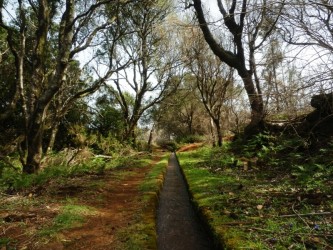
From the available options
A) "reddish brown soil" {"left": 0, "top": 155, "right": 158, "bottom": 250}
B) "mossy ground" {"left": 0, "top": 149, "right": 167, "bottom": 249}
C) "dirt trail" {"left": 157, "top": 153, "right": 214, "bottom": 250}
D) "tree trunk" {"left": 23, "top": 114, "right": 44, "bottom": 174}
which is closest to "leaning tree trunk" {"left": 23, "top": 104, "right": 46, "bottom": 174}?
"tree trunk" {"left": 23, "top": 114, "right": 44, "bottom": 174}

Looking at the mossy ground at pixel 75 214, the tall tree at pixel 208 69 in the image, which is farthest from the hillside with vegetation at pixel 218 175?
the tall tree at pixel 208 69

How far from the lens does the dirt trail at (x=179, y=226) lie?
15.1 ft

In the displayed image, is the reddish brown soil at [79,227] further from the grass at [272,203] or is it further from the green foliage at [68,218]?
the grass at [272,203]

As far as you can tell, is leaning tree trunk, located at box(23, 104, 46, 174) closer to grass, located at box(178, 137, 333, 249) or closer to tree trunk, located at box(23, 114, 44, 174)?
tree trunk, located at box(23, 114, 44, 174)

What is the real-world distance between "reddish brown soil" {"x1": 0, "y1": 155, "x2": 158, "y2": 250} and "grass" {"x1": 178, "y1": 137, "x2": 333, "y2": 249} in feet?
5.23

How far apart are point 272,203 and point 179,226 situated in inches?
68.9

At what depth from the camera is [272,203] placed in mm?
5023

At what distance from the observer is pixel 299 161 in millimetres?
7828

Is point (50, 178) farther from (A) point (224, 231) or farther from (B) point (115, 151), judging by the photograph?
(B) point (115, 151)

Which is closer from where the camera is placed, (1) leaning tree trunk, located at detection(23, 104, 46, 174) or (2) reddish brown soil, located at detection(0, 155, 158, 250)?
(2) reddish brown soil, located at detection(0, 155, 158, 250)

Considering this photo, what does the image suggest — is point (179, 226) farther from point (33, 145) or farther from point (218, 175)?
point (33, 145)

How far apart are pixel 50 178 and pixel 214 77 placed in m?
15.4

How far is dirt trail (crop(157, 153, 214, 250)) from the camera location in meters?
4.61

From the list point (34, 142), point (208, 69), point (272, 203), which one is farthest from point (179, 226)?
point (208, 69)
